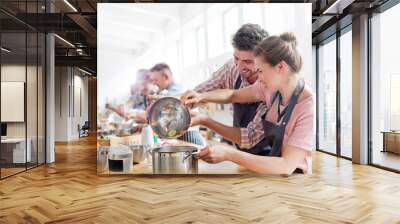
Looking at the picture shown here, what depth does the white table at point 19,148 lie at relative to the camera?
5.48 metres

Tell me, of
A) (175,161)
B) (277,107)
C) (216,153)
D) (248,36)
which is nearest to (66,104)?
(175,161)

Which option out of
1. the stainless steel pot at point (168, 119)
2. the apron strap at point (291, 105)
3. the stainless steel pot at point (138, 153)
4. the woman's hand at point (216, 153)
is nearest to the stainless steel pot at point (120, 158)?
the stainless steel pot at point (138, 153)

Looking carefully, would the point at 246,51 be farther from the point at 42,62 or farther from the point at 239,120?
the point at 42,62

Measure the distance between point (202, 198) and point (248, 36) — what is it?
97.3 inches

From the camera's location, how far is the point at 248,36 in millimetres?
5324

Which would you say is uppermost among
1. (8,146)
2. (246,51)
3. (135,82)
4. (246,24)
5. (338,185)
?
(246,24)

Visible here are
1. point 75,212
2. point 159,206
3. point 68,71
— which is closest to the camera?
point 75,212

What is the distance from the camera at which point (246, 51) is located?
531 cm

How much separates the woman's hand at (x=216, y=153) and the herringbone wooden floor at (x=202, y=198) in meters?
0.27

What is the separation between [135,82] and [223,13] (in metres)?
1.61

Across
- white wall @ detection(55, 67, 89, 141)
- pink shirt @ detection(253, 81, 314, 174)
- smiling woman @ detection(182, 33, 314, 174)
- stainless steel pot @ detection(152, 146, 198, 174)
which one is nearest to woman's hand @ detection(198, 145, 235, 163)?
smiling woman @ detection(182, 33, 314, 174)

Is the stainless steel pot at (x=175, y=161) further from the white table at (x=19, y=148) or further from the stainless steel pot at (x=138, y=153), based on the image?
the white table at (x=19, y=148)

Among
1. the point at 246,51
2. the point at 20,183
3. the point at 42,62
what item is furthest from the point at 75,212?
the point at 42,62

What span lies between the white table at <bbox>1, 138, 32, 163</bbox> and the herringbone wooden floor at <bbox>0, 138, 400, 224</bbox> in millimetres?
315
